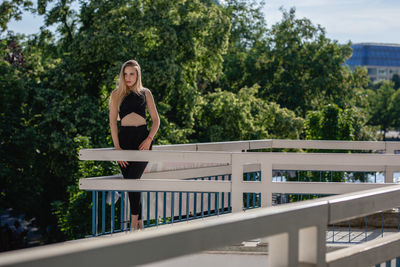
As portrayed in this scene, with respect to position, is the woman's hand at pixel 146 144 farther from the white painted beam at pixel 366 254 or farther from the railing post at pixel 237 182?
the white painted beam at pixel 366 254

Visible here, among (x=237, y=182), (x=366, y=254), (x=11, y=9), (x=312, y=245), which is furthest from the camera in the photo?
(x=11, y=9)

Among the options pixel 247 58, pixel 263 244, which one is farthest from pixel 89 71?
pixel 263 244

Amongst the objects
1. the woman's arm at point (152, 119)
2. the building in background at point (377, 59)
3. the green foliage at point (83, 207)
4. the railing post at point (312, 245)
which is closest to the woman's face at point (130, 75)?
the woman's arm at point (152, 119)

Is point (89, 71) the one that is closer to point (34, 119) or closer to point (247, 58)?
point (34, 119)

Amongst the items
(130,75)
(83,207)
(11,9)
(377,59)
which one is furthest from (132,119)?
(377,59)

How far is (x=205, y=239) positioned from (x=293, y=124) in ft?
90.3

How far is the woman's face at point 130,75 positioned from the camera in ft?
19.9

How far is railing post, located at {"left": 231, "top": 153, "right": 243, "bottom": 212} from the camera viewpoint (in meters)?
5.69

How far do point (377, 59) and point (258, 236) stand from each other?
16083 cm

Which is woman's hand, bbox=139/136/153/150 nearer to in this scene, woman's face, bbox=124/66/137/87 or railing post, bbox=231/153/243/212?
woman's face, bbox=124/66/137/87

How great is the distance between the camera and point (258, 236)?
76.3 inches

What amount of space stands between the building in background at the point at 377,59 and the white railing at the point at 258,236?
155407mm

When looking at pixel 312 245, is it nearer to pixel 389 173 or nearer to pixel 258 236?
pixel 258 236

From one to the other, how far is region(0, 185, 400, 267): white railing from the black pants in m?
3.47
